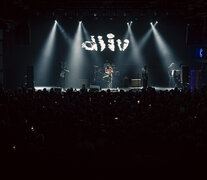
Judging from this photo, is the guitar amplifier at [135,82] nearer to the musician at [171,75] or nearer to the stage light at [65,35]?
the musician at [171,75]

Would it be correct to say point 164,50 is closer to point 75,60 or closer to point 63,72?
point 75,60

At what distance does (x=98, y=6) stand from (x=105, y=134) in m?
12.1

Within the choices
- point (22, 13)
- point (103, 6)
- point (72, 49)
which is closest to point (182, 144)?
point (103, 6)

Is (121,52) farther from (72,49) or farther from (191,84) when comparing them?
(191,84)

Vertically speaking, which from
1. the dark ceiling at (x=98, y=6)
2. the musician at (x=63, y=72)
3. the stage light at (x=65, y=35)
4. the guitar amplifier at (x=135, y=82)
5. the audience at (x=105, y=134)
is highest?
the dark ceiling at (x=98, y=6)

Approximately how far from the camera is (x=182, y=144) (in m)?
4.21

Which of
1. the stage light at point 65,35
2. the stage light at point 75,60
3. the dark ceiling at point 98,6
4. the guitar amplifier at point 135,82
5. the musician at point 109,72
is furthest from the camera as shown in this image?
the stage light at point 75,60

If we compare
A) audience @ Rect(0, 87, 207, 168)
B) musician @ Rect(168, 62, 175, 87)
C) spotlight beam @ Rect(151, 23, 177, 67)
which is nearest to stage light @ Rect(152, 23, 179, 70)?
spotlight beam @ Rect(151, 23, 177, 67)

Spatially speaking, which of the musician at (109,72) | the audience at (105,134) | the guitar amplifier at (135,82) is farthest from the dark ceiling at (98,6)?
the audience at (105,134)

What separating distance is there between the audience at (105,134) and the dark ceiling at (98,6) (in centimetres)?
634

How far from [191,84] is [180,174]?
54.5 ft

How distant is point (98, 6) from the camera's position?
15445 millimetres

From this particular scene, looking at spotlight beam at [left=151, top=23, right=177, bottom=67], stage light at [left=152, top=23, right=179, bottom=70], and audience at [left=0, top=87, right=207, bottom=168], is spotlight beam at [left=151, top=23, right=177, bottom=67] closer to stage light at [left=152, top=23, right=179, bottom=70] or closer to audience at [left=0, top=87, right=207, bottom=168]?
stage light at [left=152, top=23, right=179, bottom=70]

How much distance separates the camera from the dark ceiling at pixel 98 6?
1372 cm
